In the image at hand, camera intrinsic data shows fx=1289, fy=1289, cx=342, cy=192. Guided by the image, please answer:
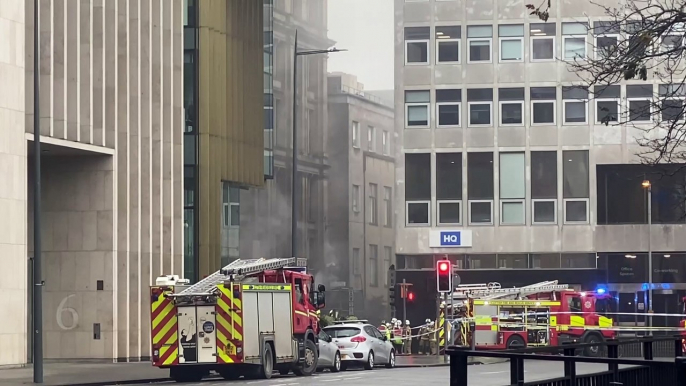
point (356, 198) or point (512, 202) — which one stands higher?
point (356, 198)

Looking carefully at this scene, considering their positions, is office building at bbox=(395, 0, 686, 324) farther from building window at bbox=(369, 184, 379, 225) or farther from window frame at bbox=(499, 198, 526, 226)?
building window at bbox=(369, 184, 379, 225)

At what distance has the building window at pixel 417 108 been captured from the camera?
59562 mm

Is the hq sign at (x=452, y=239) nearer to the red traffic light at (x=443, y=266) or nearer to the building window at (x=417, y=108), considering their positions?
the building window at (x=417, y=108)

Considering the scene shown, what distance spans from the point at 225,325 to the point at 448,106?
32539mm

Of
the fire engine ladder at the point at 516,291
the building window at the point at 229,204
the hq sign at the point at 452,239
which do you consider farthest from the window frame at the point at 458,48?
the fire engine ladder at the point at 516,291

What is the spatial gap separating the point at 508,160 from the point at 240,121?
17155 mm

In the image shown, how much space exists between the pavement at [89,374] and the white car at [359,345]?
212 inches

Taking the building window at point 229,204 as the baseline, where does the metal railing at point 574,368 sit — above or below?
below

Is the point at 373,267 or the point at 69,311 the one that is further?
the point at 373,267

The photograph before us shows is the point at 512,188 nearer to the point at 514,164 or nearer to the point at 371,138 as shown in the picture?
the point at 514,164

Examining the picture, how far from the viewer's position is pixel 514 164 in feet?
193

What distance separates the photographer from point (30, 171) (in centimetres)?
3784

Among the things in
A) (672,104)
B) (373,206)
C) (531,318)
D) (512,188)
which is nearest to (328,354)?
(531,318)

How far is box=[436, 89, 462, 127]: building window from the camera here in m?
59.3
